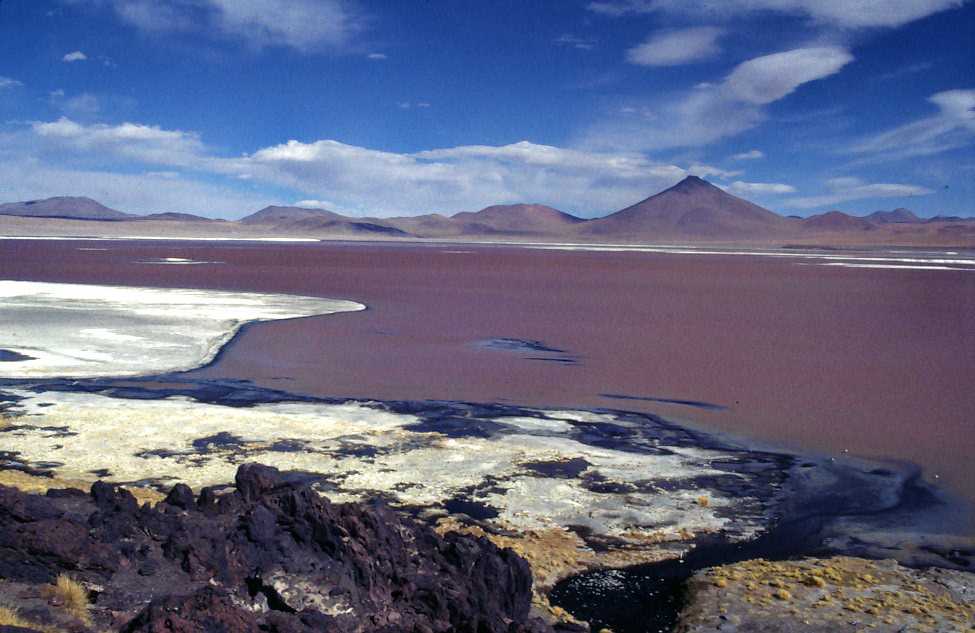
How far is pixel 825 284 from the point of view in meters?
46.4

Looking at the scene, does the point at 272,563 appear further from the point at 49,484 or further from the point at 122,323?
the point at 122,323

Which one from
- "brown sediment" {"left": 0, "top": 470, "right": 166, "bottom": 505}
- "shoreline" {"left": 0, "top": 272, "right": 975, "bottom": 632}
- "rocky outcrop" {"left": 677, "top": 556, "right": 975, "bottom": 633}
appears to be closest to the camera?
"rocky outcrop" {"left": 677, "top": 556, "right": 975, "bottom": 633}

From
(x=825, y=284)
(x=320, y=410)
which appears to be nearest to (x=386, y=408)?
(x=320, y=410)

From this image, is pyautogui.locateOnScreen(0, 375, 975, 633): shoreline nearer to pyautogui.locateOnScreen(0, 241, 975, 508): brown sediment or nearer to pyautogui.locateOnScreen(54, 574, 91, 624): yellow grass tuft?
pyautogui.locateOnScreen(0, 241, 975, 508): brown sediment

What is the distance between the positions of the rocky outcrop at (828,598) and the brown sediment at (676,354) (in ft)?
11.6

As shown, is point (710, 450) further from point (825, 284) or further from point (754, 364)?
point (825, 284)

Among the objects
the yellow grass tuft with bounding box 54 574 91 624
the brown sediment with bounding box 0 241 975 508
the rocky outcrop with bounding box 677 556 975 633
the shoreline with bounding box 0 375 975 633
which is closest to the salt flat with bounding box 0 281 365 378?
the brown sediment with bounding box 0 241 975 508

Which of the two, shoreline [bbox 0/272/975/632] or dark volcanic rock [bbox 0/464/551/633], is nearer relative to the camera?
dark volcanic rock [bbox 0/464/551/633]

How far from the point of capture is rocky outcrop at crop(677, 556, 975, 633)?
687cm

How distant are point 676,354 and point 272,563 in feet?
52.6

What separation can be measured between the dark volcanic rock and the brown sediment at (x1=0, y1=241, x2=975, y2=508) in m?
7.63

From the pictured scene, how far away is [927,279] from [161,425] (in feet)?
166

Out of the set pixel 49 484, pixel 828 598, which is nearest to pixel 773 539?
pixel 828 598

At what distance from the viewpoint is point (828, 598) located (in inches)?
289
